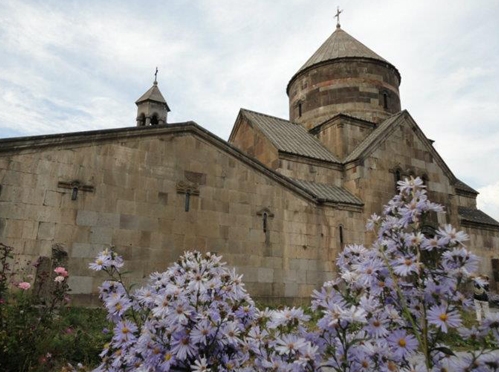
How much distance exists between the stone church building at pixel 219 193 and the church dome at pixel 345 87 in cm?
125

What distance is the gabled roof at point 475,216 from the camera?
14609 mm

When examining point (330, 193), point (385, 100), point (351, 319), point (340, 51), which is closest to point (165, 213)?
point (330, 193)

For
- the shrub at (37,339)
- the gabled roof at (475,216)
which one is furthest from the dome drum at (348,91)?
the shrub at (37,339)

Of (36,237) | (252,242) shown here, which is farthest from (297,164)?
(36,237)

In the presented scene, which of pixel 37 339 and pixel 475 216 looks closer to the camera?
pixel 37 339

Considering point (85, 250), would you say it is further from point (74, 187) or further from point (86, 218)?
point (74, 187)

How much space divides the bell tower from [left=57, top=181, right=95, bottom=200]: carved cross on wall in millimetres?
8263

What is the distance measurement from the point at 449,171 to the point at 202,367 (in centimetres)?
1393

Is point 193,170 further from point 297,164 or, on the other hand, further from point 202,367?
point 202,367

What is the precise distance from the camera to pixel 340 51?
52.6ft

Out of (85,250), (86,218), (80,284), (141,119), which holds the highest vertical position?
(141,119)

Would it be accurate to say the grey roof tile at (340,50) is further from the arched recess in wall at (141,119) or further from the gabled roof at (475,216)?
the gabled roof at (475,216)

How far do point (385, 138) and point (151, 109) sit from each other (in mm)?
9389

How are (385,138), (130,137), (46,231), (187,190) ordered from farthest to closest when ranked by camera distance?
(385,138) → (187,190) → (130,137) → (46,231)
